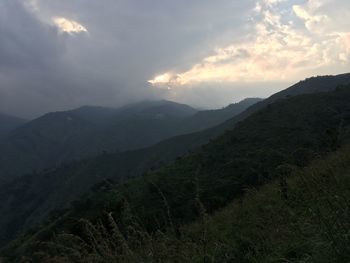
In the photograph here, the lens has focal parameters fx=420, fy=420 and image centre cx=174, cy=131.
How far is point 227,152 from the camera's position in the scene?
2122 inches

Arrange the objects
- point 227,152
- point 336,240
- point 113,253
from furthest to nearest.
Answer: point 227,152
point 113,253
point 336,240

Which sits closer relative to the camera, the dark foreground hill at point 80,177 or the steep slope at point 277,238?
the steep slope at point 277,238

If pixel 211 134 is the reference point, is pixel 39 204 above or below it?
below

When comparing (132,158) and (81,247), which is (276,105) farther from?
(132,158)

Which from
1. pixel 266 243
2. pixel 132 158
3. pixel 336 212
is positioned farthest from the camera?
→ pixel 132 158

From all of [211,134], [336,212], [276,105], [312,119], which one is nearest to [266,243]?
[336,212]

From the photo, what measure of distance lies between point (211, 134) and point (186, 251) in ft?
498

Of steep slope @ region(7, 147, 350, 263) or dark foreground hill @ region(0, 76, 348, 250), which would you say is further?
dark foreground hill @ region(0, 76, 348, 250)

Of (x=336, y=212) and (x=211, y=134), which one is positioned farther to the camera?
(x=211, y=134)

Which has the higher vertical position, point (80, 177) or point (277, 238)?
point (277, 238)

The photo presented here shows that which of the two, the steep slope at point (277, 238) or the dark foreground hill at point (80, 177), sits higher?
the steep slope at point (277, 238)

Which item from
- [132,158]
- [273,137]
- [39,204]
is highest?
[273,137]

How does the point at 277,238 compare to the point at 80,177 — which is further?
the point at 80,177

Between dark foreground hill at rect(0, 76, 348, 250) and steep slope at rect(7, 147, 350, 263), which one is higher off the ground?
steep slope at rect(7, 147, 350, 263)
